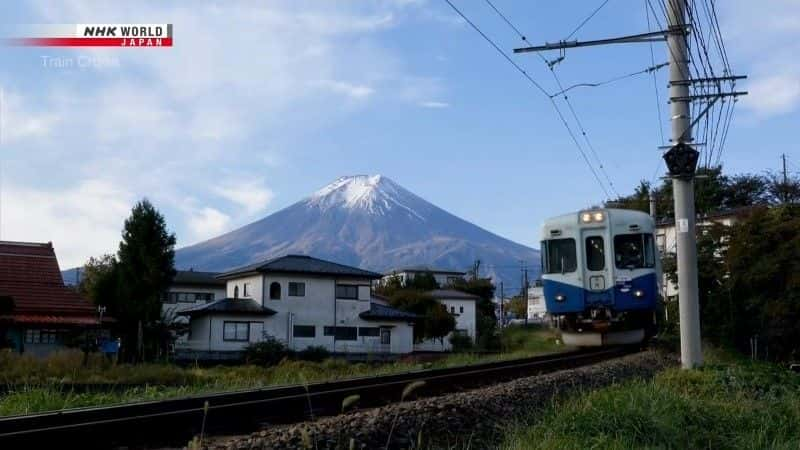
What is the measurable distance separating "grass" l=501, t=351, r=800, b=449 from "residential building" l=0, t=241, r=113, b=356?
2409 centimetres

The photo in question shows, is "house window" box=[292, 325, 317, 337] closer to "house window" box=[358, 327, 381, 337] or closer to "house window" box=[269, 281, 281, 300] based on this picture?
"house window" box=[269, 281, 281, 300]

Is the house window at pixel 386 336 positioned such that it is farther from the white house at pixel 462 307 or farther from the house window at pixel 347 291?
the white house at pixel 462 307

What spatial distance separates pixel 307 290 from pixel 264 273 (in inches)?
94.6

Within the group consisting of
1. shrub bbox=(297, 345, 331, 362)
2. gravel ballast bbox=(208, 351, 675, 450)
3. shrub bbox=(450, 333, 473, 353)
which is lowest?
shrub bbox=(297, 345, 331, 362)

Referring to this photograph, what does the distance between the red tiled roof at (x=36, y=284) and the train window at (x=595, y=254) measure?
21467 millimetres

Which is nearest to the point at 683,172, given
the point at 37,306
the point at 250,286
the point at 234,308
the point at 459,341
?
the point at 37,306

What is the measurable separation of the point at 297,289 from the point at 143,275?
7.79m

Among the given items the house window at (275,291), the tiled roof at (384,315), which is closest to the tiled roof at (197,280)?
the house window at (275,291)

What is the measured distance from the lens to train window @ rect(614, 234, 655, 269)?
53.8 feet

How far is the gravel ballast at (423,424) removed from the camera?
5027mm

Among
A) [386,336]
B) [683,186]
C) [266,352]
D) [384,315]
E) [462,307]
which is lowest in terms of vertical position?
[266,352]

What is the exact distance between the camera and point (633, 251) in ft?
54.1

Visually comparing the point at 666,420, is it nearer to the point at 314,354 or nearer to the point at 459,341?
the point at 314,354

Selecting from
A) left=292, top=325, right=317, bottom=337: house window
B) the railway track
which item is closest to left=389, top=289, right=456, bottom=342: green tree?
left=292, top=325, right=317, bottom=337: house window
